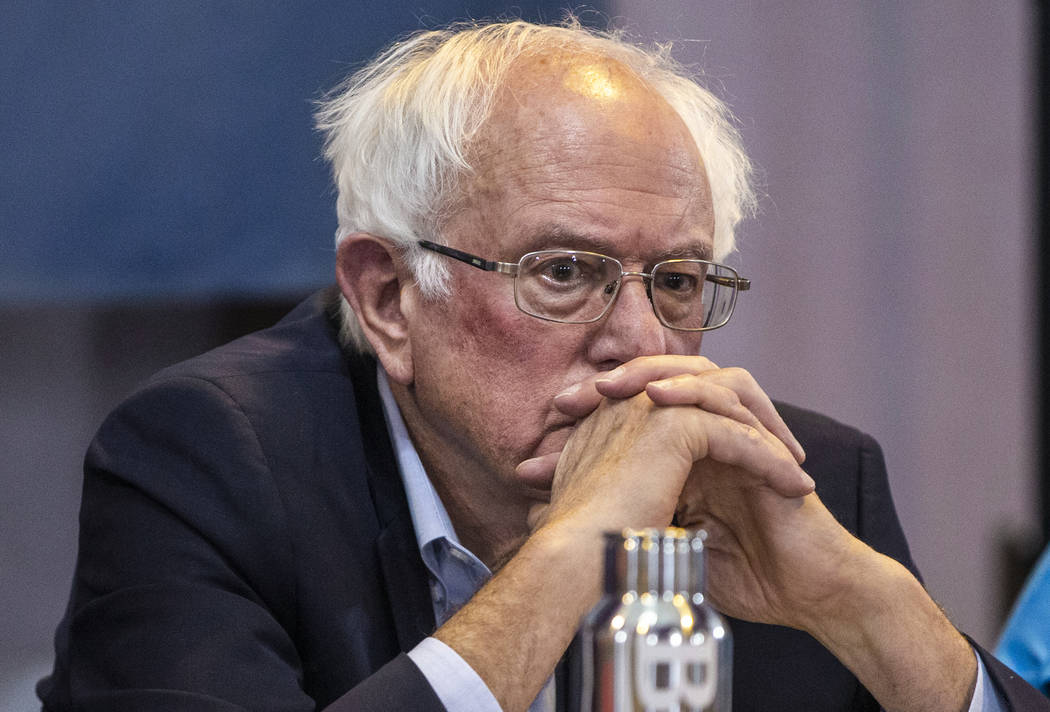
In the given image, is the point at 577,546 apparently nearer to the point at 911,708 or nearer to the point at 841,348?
the point at 911,708

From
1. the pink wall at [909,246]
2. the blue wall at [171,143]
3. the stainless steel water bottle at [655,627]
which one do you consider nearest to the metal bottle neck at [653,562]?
the stainless steel water bottle at [655,627]

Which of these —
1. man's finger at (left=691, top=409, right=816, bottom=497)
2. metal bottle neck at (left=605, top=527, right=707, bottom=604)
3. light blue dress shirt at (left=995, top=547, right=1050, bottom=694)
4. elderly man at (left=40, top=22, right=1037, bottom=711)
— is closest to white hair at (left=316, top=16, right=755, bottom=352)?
elderly man at (left=40, top=22, right=1037, bottom=711)

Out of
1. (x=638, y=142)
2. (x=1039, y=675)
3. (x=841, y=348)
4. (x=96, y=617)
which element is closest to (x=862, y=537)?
(x=1039, y=675)

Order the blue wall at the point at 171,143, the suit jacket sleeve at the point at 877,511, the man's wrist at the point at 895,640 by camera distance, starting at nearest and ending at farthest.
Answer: the man's wrist at the point at 895,640 < the suit jacket sleeve at the point at 877,511 < the blue wall at the point at 171,143

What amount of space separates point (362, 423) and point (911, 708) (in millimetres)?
943

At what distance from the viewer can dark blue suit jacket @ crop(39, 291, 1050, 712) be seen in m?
1.43

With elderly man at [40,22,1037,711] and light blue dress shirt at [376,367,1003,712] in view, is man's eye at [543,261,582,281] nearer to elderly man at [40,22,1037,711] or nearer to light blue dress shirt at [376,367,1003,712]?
elderly man at [40,22,1037,711]

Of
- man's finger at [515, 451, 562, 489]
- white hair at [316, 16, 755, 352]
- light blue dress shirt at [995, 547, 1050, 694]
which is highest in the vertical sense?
white hair at [316, 16, 755, 352]

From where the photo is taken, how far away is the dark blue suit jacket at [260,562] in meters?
1.43

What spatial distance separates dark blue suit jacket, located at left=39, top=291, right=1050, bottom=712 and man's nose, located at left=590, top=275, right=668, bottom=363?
41 cm

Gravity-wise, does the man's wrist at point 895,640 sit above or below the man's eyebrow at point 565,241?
below

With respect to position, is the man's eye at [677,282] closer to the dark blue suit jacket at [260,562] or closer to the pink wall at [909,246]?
the dark blue suit jacket at [260,562]

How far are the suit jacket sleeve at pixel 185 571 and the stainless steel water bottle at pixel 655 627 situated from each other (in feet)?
1.73

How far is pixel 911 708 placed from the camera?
5.07 feet
